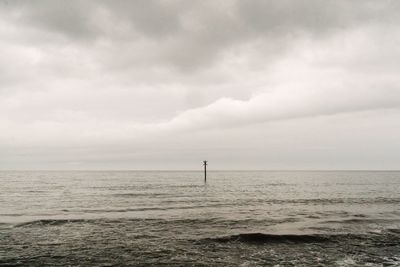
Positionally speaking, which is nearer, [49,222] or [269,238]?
[269,238]

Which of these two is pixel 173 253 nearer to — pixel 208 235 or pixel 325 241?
pixel 208 235

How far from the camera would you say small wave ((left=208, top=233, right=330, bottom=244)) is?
18.7 meters

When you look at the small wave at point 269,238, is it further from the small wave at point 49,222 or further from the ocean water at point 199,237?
the small wave at point 49,222

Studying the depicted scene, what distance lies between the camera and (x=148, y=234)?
794 inches

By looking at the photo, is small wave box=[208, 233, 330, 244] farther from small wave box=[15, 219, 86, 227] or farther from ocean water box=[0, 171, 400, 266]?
small wave box=[15, 219, 86, 227]

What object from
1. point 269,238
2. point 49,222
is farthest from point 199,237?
point 49,222

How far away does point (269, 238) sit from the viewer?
19.4 m

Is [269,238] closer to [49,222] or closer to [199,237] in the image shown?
[199,237]

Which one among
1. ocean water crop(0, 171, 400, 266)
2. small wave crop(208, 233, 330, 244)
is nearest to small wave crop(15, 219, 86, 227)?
ocean water crop(0, 171, 400, 266)

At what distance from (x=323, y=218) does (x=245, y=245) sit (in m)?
12.6

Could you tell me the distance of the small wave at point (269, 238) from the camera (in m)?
A: 18.7

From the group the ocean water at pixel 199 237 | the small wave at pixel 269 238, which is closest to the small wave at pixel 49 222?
the ocean water at pixel 199 237

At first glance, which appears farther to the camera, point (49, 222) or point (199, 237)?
point (49, 222)

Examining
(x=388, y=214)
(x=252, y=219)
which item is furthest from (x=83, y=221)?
(x=388, y=214)
